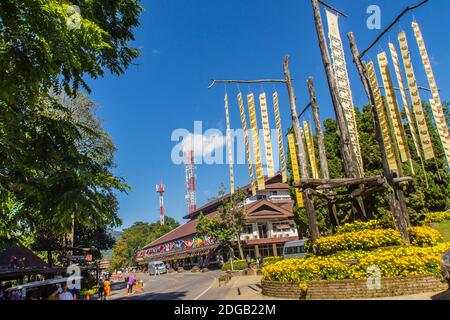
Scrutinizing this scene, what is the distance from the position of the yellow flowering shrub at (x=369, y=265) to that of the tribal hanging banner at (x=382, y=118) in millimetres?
3991

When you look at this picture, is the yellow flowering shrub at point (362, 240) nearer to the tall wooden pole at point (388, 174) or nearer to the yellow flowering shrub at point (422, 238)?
the tall wooden pole at point (388, 174)

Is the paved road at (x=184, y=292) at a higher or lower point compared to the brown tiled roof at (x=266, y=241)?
lower

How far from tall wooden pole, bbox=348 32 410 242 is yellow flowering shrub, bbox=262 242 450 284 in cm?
164

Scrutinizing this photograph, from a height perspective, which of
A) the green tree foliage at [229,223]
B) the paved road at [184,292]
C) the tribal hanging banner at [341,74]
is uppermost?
the tribal hanging banner at [341,74]

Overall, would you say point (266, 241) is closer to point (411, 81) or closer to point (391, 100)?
point (391, 100)

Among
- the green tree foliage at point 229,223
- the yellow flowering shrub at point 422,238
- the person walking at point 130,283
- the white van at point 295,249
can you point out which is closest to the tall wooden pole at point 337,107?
the yellow flowering shrub at point 422,238

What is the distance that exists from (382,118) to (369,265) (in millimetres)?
7139

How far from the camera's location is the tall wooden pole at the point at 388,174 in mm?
12867

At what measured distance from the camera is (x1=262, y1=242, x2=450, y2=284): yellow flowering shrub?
9.82m

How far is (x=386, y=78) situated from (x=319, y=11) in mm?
5011

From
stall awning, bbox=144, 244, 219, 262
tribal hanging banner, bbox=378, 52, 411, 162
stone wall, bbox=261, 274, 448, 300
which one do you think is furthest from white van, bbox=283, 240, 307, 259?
stone wall, bbox=261, 274, 448, 300

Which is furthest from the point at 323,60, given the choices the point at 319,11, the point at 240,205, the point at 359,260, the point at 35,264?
the point at 240,205

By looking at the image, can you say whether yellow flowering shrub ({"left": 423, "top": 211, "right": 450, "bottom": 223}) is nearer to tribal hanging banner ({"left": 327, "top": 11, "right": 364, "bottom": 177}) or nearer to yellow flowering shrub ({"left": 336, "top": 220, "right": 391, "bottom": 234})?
tribal hanging banner ({"left": 327, "top": 11, "right": 364, "bottom": 177})
